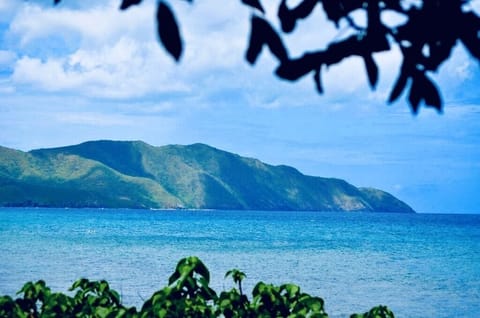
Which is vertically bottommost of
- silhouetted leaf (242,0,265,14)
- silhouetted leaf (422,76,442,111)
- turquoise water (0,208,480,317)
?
turquoise water (0,208,480,317)

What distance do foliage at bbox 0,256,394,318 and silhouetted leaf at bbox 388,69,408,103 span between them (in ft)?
10.3

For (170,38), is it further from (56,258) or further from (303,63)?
(56,258)

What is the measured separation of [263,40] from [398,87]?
0.46m

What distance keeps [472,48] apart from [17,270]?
111ft

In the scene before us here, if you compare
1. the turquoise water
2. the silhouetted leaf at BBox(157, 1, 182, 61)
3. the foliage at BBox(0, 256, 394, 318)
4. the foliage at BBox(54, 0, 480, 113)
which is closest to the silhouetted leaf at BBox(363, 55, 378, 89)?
the foliage at BBox(54, 0, 480, 113)

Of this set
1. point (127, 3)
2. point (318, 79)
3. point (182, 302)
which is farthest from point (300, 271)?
point (127, 3)

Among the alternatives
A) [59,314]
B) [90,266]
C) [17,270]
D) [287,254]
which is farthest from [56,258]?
[59,314]

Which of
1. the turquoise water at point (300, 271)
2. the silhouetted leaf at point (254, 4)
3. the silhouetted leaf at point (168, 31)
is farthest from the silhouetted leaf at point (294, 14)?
the turquoise water at point (300, 271)

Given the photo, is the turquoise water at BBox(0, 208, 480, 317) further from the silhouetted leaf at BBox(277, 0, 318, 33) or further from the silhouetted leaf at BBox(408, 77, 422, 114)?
the silhouetted leaf at BBox(408, 77, 422, 114)

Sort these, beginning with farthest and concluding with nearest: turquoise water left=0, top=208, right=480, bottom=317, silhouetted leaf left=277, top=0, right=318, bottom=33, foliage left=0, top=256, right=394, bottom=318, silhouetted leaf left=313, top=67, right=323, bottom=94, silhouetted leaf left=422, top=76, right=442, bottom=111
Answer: turquoise water left=0, top=208, right=480, bottom=317 < foliage left=0, top=256, right=394, bottom=318 < silhouetted leaf left=277, top=0, right=318, bottom=33 < silhouetted leaf left=313, top=67, right=323, bottom=94 < silhouetted leaf left=422, top=76, right=442, bottom=111

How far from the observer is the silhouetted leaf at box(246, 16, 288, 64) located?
7.80 feet

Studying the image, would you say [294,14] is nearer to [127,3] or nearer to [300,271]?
[127,3]

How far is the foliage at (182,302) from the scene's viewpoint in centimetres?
527

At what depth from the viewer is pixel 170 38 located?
2174mm
